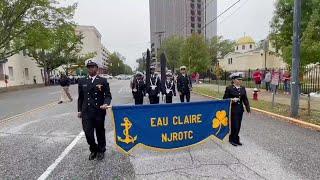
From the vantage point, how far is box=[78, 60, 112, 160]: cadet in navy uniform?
6.59m

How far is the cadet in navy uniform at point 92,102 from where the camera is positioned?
659 cm

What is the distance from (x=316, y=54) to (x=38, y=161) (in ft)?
45.7

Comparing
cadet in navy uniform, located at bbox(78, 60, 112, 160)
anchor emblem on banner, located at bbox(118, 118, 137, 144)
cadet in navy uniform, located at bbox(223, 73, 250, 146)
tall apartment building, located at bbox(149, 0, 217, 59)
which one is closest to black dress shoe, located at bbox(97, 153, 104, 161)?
cadet in navy uniform, located at bbox(78, 60, 112, 160)

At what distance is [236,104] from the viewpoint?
7.52 meters

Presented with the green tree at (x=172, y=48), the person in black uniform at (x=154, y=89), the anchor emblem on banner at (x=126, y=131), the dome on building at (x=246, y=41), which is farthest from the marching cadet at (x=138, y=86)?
the dome on building at (x=246, y=41)

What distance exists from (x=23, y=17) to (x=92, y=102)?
34133mm

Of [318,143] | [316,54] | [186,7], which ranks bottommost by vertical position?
[318,143]

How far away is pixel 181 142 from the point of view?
6.71 m

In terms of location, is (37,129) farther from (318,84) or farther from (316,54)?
(318,84)

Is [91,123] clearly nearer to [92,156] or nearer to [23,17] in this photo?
[92,156]

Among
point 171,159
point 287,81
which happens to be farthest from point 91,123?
point 287,81

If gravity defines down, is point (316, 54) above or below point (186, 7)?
below

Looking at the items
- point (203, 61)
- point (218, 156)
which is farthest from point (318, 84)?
point (203, 61)

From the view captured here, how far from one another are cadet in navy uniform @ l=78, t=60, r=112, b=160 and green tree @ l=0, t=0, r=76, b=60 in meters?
31.5
